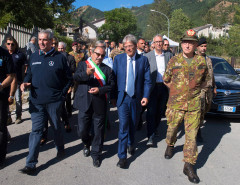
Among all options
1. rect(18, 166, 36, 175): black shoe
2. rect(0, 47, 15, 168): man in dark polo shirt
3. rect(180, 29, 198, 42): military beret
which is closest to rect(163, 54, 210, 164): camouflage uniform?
rect(180, 29, 198, 42): military beret

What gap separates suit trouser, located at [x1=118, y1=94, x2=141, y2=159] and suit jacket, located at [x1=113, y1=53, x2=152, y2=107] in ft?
0.32

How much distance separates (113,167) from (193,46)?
2272 millimetres

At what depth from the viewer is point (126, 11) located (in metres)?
87.1

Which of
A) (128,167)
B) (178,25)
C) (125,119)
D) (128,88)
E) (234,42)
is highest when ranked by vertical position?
(178,25)

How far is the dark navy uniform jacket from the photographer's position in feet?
11.5

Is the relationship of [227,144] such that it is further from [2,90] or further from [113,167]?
[2,90]

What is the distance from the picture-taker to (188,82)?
3.59m

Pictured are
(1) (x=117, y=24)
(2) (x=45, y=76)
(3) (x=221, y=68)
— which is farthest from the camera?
(1) (x=117, y=24)

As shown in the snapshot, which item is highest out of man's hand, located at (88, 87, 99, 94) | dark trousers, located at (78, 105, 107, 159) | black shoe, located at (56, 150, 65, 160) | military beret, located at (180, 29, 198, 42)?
military beret, located at (180, 29, 198, 42)

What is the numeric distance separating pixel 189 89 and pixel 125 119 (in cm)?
110

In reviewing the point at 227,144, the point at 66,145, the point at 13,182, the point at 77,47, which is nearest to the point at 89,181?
the point at 13,182

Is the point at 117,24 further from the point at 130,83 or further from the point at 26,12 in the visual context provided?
the point at 130,83

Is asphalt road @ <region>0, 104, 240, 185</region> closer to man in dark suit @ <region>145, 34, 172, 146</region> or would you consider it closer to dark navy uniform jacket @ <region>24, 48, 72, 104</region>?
man in dark suit @ <region>145, 34, 172, 146</region>

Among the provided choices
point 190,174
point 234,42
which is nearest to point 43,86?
point 190,174
